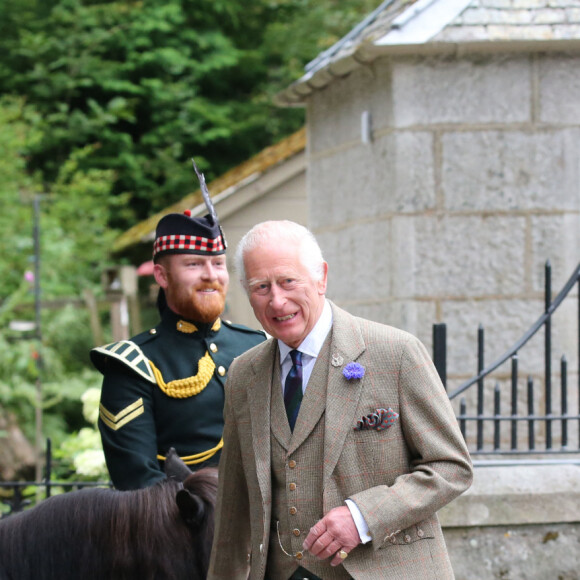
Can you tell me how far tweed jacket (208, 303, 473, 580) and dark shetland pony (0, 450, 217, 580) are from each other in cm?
8

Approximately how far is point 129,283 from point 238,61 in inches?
299

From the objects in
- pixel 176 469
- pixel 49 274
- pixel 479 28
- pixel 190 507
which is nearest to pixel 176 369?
pixel 176 469

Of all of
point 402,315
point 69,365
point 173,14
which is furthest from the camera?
point 173,14

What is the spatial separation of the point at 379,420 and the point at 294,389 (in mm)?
242

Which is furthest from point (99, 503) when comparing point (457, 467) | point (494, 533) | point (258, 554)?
point (494, 533)

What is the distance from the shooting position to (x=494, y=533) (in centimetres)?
418

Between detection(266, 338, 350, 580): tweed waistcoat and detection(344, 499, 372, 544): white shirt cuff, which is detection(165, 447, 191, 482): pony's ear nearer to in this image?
detection(266, 338, 350, 580): tweed waistcoat

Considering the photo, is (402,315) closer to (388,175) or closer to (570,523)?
(388,175)

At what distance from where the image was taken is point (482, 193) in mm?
5219

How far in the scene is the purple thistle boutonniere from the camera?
7.35 feet

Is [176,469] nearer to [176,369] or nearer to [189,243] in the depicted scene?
[176,369]

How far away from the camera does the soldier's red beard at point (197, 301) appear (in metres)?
3.12

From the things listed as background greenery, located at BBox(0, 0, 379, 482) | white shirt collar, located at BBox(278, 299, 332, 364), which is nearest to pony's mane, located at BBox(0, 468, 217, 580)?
white shirt collar, located at BBox(278, 299, 332, 364)

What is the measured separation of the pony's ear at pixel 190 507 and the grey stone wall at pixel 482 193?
114 inches
